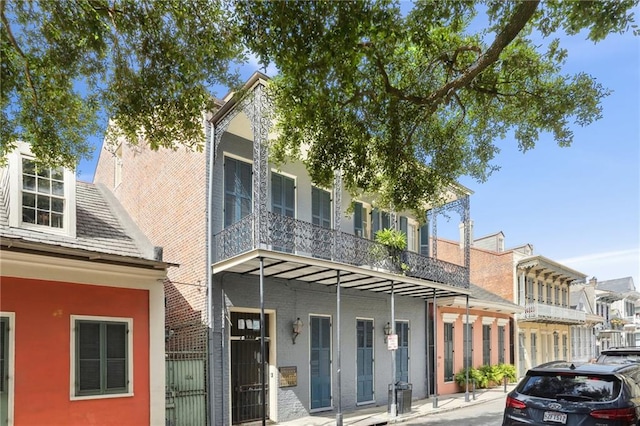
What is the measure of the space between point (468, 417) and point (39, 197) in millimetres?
11289

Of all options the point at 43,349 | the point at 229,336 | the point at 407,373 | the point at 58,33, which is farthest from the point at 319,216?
the point at 58,33

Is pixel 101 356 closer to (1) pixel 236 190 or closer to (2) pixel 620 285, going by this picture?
(1) pixel 236 190

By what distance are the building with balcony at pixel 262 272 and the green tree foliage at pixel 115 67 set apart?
2.62m

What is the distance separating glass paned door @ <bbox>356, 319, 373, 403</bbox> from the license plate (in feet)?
29.8

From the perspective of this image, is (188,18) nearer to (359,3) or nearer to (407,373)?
(359,3)

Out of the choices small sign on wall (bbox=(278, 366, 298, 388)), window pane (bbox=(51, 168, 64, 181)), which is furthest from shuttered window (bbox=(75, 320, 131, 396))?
small sign on wall (bbox=(278, 366, 298, 388))

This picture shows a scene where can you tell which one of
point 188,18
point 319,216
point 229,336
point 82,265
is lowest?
point 229,336

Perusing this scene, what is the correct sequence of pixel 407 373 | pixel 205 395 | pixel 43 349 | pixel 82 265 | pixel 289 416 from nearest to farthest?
pixel 43 349 → pixel 82 265 → pixel 205 395 → pixel 289 416 → pixel 407 373

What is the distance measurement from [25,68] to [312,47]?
398 cm

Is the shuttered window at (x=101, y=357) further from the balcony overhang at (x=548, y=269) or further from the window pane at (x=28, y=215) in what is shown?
the balcony overhang at (x=548, y=269)

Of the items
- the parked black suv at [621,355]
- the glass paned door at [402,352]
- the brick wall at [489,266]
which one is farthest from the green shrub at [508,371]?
the parked black suv at [621,355]

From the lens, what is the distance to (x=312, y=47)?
6094 millimetres

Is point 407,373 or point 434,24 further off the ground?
point 434,24

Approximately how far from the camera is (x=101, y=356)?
8.78 meters
